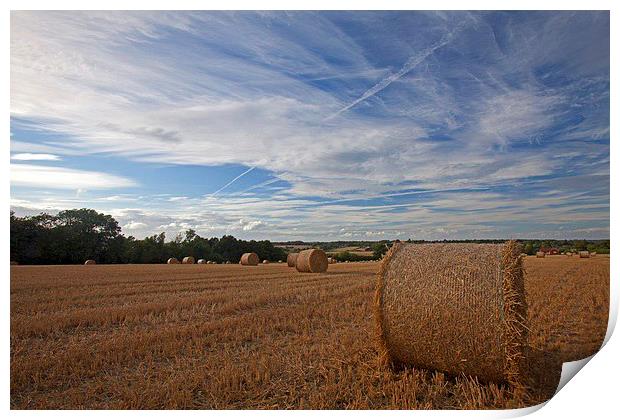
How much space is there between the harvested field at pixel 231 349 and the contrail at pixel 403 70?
2665mm

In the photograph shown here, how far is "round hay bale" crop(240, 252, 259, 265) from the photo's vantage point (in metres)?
17.5

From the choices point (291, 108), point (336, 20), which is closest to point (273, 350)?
point (291, 108)

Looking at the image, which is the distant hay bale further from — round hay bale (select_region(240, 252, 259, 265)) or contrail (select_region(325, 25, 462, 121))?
contrail (select_region(325, 25, 462, 121))

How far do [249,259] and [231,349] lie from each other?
42.9 feet

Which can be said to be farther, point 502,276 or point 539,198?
point 539,198

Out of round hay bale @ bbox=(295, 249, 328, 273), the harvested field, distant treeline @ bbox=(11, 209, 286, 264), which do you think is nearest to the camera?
the harvested field

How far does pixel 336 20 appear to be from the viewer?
5.27 m

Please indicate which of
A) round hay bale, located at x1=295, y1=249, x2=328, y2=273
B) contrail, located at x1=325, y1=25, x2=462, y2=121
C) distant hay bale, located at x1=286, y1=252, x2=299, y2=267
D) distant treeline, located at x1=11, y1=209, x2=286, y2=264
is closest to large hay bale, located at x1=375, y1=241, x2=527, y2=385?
contrail, located at x1=325, y1=25, x2=462, y2=121

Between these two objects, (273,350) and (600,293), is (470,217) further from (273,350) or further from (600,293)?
(600,293)

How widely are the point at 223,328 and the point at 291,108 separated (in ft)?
8.96

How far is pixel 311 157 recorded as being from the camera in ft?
20.1

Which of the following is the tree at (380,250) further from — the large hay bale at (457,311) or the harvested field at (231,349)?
the harvested field at (231,349)

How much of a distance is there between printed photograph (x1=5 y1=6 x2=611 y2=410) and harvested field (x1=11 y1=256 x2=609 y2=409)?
0.04 m

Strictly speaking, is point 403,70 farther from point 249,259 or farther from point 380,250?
point 249,259
